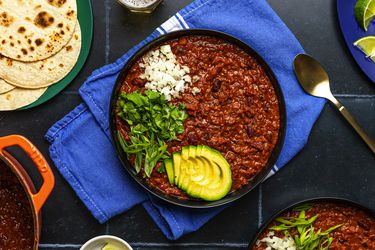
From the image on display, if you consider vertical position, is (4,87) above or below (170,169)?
above

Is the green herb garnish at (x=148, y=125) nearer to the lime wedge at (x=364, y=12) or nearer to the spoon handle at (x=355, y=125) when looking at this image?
the spoon handle at (x=355, y=125)

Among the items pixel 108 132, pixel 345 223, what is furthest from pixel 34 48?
pixel 345 223

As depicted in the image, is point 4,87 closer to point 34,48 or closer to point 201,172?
point 34,48

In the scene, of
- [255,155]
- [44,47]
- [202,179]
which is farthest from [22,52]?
[255,155]

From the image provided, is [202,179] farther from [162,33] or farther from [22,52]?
[22,52]

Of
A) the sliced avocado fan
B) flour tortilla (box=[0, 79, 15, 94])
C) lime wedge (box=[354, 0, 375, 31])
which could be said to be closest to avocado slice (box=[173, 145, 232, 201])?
the sliced avocado fan

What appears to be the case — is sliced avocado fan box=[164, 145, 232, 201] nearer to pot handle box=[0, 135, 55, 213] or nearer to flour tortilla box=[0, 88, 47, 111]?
pot handle box=[0, 135, 55, 213]
